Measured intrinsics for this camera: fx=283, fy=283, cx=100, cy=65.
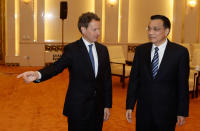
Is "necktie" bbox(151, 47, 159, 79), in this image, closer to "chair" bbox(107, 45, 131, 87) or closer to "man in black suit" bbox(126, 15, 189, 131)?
"man in black suit" bbox(126, 15, 189, 131)

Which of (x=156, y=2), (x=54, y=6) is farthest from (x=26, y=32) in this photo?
(x=156, y=2)

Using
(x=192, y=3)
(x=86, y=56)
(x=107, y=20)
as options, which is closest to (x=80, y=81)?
(x=86, y=56)

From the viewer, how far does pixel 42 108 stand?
16.7 feet

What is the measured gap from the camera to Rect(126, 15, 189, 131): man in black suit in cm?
226

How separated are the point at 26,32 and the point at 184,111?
8.71 m

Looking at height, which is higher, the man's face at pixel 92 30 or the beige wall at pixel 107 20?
the beige wall at pixel 107 20

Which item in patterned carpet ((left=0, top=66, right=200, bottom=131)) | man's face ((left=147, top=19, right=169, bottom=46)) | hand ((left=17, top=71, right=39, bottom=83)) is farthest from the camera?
patterned carpet ((left=0, top=66, right=200, bottom=131))

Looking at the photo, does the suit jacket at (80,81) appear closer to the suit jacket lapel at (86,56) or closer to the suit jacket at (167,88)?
the suit jacket lapel at (86,56)

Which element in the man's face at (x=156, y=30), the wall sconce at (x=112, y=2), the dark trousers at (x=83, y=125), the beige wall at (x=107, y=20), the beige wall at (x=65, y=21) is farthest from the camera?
the beige wall at (x=65, y=21)

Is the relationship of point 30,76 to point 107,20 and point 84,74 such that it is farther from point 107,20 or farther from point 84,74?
point 107,20

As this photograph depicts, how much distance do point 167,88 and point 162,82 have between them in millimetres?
63

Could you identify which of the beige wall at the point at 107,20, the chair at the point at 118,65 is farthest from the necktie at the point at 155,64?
the beige wall at the point at 107,20

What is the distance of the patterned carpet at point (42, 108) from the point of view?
13.7ft

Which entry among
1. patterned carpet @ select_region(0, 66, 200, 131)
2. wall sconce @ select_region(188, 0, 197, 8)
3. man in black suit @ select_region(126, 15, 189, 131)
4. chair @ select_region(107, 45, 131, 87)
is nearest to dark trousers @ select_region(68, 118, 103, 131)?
man in black suit @ select_region(126, 15, 189, 131)
